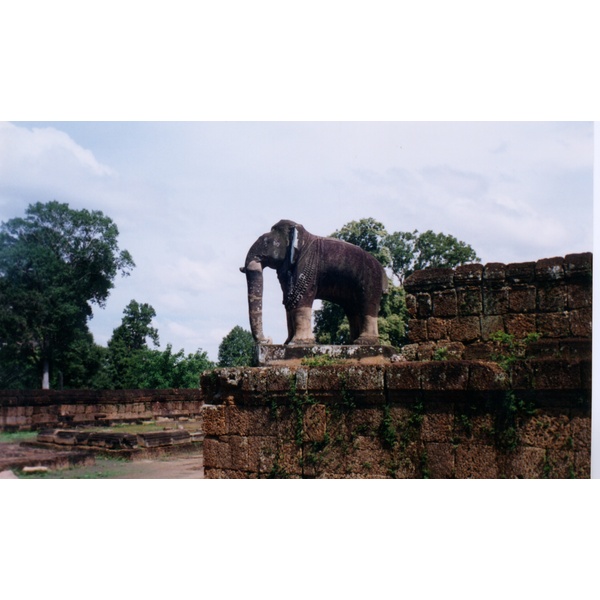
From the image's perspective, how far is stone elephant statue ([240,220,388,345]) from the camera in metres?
6.56

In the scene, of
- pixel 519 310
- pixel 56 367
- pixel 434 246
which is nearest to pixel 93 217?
pixel 56 367

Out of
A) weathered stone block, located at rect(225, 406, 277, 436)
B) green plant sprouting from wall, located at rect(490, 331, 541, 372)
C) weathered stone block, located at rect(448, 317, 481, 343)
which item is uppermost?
weathered stone block, located at rect(448, 317, 481, 343)

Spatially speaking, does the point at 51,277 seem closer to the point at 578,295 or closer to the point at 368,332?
the point at 368,332

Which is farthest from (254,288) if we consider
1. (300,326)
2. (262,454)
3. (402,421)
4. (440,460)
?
(440,460)

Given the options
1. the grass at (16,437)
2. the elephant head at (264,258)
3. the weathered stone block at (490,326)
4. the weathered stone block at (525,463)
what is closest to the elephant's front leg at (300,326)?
the elephant head at (264,258)

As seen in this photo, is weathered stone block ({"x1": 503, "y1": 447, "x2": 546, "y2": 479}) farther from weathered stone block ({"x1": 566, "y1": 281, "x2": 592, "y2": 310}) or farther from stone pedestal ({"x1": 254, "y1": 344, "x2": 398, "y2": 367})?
stone pedestal ({"x1": 254, "y1": 344, "x2": 398, "y2": 367})

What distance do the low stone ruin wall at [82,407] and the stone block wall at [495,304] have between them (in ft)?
42.2

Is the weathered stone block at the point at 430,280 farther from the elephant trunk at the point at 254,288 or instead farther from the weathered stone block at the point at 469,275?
the elephant trunk at the point at 254,288

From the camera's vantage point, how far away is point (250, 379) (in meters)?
5.39

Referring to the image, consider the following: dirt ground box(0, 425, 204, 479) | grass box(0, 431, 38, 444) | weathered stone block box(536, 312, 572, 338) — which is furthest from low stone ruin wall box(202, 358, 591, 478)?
grass box(0, 431, 38, 444)

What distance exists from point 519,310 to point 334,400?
200 cm

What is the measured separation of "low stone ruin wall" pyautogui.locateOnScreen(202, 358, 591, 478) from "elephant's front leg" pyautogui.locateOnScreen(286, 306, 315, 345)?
1.10 m

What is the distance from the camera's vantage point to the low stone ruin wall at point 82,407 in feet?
52.3

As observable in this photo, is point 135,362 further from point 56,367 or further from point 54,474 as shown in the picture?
point 54,474
